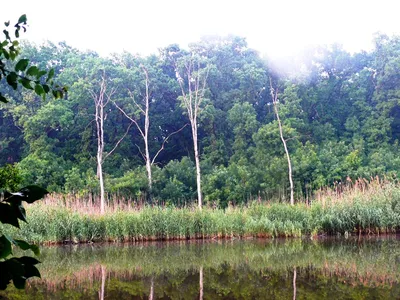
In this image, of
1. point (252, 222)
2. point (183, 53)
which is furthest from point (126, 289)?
point (183, 53)

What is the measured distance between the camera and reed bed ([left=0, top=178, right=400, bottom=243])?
9367 millimetres

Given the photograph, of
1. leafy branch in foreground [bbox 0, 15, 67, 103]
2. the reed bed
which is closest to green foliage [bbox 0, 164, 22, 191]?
leafy branch in foreground [bbox 0, 15, 67, 103]

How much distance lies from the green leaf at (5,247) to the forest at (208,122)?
14.5 metres

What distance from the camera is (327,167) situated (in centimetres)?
1689

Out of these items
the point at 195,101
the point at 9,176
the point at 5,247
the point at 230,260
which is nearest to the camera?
the point at 5,247

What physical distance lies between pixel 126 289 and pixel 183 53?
18.4 m

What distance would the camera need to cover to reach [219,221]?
32.5 ft

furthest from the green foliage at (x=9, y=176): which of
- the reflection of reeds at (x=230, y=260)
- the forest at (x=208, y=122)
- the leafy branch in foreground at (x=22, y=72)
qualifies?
the forest at (x=208, y=122)

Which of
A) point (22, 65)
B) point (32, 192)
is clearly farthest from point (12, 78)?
point (32, 192)

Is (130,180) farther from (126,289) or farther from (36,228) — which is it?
(126,289)

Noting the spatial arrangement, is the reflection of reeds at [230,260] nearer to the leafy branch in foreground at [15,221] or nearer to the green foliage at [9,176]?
the green foliage at [9,176]

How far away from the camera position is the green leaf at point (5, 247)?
0.58 metres

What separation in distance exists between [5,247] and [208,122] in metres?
20.1

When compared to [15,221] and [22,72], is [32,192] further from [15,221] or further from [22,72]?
[22,72]
